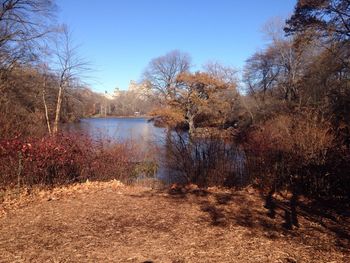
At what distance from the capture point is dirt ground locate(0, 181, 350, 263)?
18.0 ft

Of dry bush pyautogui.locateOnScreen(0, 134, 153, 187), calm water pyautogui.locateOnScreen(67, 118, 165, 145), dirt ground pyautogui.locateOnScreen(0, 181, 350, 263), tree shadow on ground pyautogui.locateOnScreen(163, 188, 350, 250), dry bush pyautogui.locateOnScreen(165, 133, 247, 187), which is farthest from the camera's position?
calm water pyautogui.locateOnScreen(67, 118, 165, 145)

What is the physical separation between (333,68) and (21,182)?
27707 mm

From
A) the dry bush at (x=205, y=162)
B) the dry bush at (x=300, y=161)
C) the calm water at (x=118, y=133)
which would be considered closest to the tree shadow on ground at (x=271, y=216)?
the dry bush at (x=300, y=161)

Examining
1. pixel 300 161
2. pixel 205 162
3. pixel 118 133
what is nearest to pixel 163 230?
pixel 300 161

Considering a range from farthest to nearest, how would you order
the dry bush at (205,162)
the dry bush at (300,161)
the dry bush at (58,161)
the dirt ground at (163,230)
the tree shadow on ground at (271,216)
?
1. the dry bush at (205,162)
2. the dry bush at (58,161)
3. the dry bush at (300,161)
4. the tree shadow on ground at (271,216)
5. the dirt ground at (163,230)

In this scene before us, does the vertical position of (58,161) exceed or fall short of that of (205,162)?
it exceeds it

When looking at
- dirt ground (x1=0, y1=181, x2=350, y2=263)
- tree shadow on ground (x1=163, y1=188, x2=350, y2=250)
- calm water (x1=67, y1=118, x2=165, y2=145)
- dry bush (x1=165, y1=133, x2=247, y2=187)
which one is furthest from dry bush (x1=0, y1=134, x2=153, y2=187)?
tree shadow on ground (x1=163, y1=188, x2=350, y2=250)

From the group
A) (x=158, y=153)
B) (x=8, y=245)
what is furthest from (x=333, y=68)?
(x=8, y=245)

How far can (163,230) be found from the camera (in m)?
6.62

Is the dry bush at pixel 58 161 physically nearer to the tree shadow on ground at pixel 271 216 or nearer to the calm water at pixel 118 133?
the calm water at pixel 118 133

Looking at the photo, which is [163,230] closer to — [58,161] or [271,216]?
[271,216]

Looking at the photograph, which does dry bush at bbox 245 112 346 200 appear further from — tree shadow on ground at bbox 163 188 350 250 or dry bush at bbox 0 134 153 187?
dry bush at bbox 0 134 153 187

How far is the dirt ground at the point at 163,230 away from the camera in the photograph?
5.47 metres

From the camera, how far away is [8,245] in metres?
5.99
